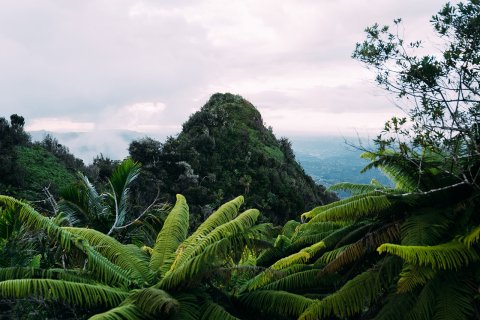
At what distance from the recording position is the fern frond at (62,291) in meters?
5.85

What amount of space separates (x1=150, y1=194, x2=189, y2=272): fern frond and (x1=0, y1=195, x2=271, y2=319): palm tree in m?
0.02

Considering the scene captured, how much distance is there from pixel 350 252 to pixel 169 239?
329cm

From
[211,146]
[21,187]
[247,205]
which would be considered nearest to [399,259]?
[21,187]

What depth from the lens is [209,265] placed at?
666 cm

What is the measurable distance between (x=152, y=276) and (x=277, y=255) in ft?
11.2

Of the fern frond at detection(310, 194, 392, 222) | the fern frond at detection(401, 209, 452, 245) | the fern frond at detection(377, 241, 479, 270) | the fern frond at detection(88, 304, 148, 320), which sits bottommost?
the fern frond at detection(88, 304, 148, 320)

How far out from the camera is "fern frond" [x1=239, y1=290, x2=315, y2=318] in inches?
285

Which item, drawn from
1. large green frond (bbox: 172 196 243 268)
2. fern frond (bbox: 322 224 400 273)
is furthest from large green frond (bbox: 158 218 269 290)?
fern frond (bbox: 322 224 400 273)

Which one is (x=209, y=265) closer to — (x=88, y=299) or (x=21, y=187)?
(x=88, y=299)

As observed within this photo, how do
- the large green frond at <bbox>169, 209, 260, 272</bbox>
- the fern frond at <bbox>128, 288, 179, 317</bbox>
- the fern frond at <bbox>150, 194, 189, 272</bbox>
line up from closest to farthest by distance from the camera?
the fern frond at <bbox>128, 288, 179, 317</bbox>, the large green frond at <bbox>169, 209, 260, 272</bbox>, the fern frond at <bbox>150, 194, 189, 272</bbox>

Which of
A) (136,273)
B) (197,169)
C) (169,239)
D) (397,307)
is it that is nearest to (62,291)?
(136,273)

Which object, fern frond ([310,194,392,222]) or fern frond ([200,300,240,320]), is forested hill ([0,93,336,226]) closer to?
fern frond ([200,300,240,320])

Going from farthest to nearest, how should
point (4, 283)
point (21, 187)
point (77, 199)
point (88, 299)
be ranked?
point (21, 187) < point (77, 199) < point (88, 299) < point (4, 283)

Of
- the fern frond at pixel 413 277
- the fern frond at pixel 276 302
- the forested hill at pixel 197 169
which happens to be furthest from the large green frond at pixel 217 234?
the forested hill at pixel 197 169
